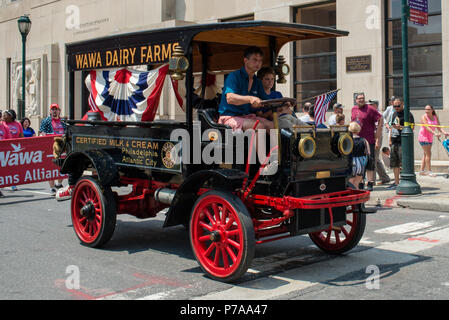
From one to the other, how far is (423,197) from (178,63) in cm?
648

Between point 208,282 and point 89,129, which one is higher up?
point 89,129

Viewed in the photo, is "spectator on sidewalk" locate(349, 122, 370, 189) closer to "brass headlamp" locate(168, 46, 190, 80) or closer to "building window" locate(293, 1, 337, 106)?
"brass headlamp" locate(168, 46, 190, 80)

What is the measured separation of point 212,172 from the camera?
217 inches

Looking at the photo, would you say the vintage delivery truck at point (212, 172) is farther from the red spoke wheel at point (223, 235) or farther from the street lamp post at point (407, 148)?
the street lamp post at point (407, 148)

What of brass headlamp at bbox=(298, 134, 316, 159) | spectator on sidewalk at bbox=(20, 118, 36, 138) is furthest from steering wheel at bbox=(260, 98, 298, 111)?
spectator on sidewalk at bbox=(20, 118, 36, 138)

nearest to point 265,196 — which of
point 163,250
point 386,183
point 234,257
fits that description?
point 234,257

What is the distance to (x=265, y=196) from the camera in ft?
18.2

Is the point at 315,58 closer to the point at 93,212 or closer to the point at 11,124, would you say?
the point at 11,124

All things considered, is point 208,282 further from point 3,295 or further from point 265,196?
point 3,295

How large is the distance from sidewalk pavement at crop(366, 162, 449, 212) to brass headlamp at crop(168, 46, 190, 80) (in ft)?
18.8

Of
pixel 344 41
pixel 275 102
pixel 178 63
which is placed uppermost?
pixel 344 41

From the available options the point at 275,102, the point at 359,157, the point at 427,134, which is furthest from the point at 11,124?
the point at 427,134

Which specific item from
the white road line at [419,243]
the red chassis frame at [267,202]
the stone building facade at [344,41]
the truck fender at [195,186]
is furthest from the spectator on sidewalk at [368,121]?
the truck fender at [195,186]

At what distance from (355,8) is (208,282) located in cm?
1271
